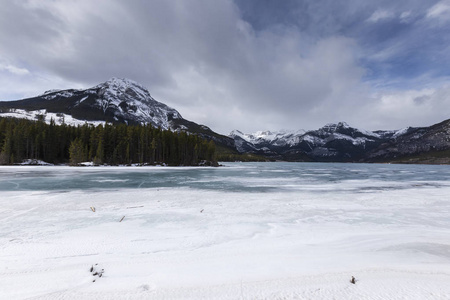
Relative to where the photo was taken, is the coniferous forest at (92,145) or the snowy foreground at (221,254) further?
the coniferous forest at (92,145)

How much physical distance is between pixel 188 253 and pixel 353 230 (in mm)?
7206

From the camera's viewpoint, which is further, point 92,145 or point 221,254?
point 92,145

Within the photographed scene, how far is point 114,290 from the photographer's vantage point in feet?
15.6

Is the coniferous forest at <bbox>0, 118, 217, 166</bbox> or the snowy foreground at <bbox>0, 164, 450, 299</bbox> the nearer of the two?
the snowy foreground at <bbox>0, 164, 450, 299</bbox>

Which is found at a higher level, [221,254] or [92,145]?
[92,145]

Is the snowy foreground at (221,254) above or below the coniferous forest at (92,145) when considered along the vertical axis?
below

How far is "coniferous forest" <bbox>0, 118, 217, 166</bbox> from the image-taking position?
74438mm

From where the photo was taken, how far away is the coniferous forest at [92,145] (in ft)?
244

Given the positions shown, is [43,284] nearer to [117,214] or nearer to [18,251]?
[18,251]

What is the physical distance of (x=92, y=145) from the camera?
3312 inches

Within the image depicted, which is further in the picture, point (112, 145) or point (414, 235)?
point (112, 145)

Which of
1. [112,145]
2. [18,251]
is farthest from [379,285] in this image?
[112,145]

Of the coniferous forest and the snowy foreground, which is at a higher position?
the coniferous forest

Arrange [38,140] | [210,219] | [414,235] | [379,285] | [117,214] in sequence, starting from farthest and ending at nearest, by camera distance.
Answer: [38,140]
[117,214]
[210,219]
[414,235]
[379,285]
